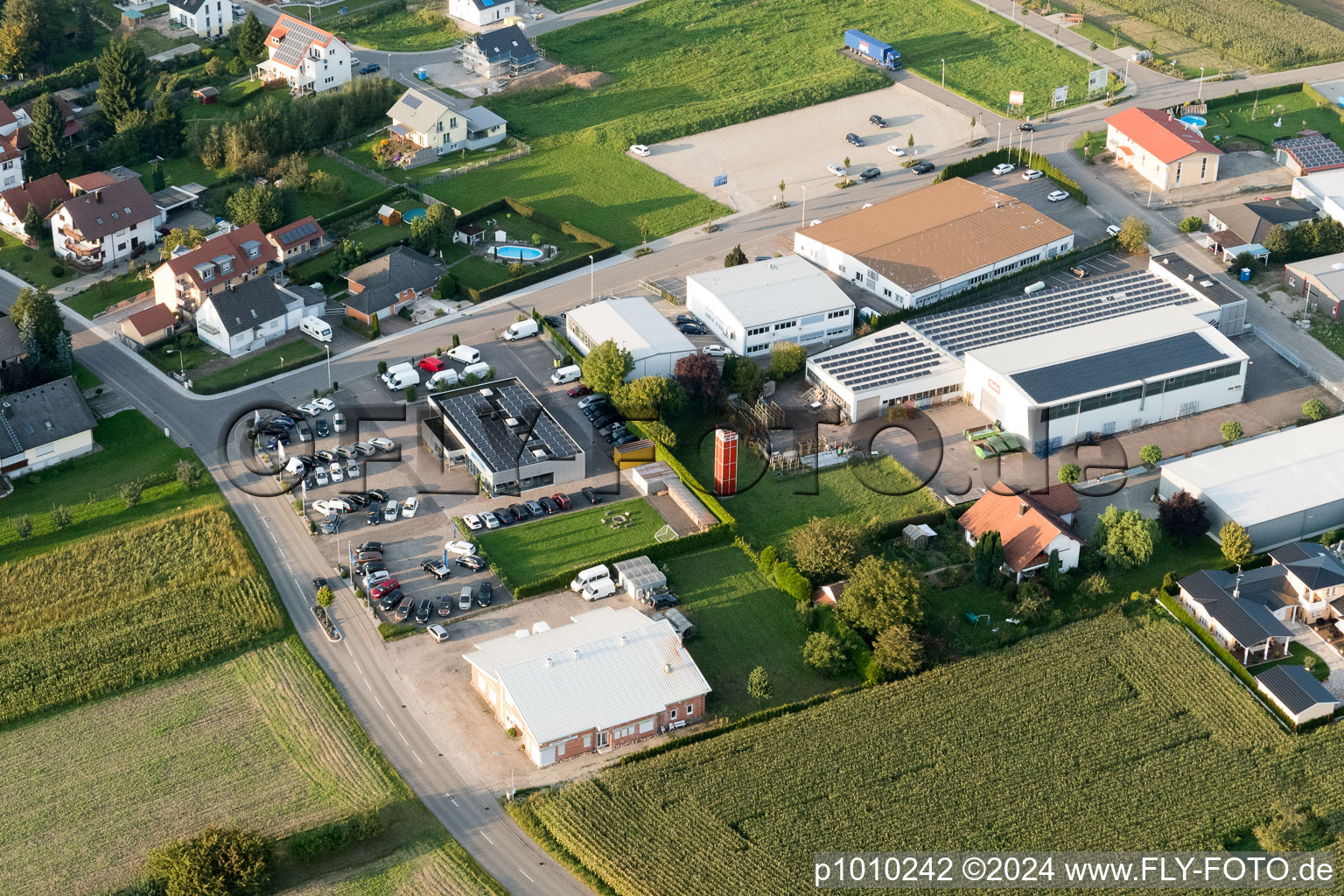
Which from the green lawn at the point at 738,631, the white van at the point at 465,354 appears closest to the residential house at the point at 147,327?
the white van at the point at 465,354

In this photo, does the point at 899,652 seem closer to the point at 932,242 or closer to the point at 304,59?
the point at 932,242

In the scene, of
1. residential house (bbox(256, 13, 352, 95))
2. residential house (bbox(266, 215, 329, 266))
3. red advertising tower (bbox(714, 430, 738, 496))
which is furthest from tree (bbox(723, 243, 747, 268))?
residential house (bbox(256, 13, 352, 95))

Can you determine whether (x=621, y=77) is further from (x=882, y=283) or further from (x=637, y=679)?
(x=637, y=679)

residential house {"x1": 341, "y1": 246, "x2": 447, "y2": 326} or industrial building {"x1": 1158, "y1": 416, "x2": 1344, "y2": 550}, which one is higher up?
residential house {"x1": 341, "y1": 246, "x2": 447, "y2": 326}

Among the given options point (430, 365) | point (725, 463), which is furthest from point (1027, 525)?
point (430, 365)

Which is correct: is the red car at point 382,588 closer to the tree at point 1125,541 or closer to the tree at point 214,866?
the tree at point 214,866

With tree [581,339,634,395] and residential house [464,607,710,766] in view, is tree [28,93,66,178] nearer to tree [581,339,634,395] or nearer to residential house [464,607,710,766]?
tree [581,339,634,395]

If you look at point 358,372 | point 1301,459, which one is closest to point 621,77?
point 358,372
